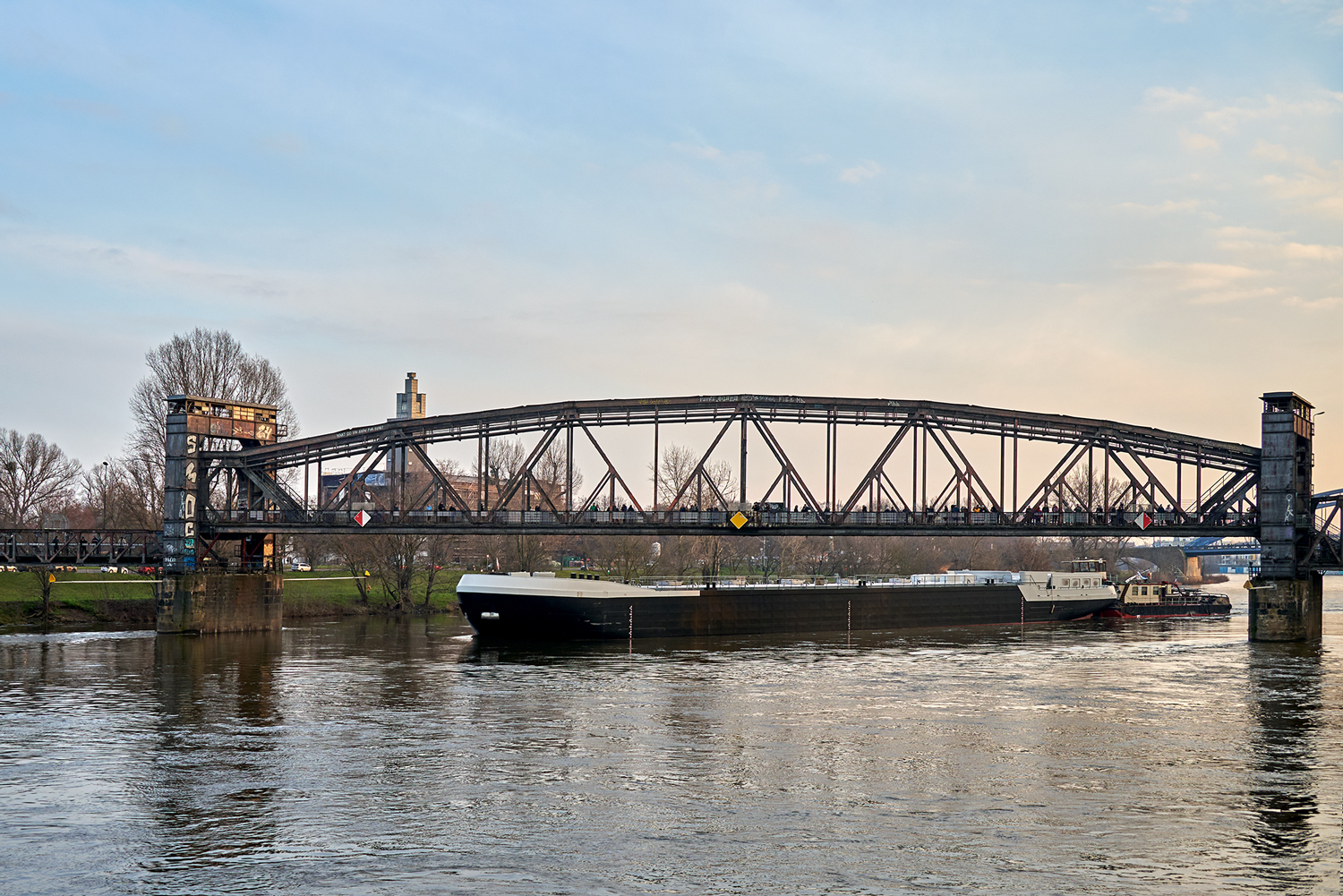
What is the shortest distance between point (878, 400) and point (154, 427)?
180ft

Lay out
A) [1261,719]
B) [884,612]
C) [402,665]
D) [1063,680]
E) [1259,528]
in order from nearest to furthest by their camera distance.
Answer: [1261,719] → [1063,680] → [402,665] → [1259,528] → [884,612]

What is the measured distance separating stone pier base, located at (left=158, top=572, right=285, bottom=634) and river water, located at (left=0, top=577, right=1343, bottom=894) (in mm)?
15637

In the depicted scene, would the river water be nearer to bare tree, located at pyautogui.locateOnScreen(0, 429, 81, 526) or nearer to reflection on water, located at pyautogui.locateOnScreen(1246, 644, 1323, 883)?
reflection on water, located at pyautogui.locateOnScreen(1246, 644, 1323, 883)

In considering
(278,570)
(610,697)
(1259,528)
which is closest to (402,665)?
(610,697)

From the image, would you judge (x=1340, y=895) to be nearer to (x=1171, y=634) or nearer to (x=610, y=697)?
(x=610, y=697)

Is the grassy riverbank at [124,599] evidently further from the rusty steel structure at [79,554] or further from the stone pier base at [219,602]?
the stone pier base at [219,602]

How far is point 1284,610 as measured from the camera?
224 ft

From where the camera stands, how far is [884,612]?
273ft

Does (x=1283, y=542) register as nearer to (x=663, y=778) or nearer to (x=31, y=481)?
(x=663, y=778)

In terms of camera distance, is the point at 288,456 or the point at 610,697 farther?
the point at 288,456

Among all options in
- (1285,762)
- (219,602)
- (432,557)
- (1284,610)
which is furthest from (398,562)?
(1285,762)

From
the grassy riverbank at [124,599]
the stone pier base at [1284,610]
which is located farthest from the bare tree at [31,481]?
the stone pier base at [1284,610]

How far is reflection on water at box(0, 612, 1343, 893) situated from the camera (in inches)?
Answer: 854

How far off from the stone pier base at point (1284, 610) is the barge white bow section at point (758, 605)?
2233cm
